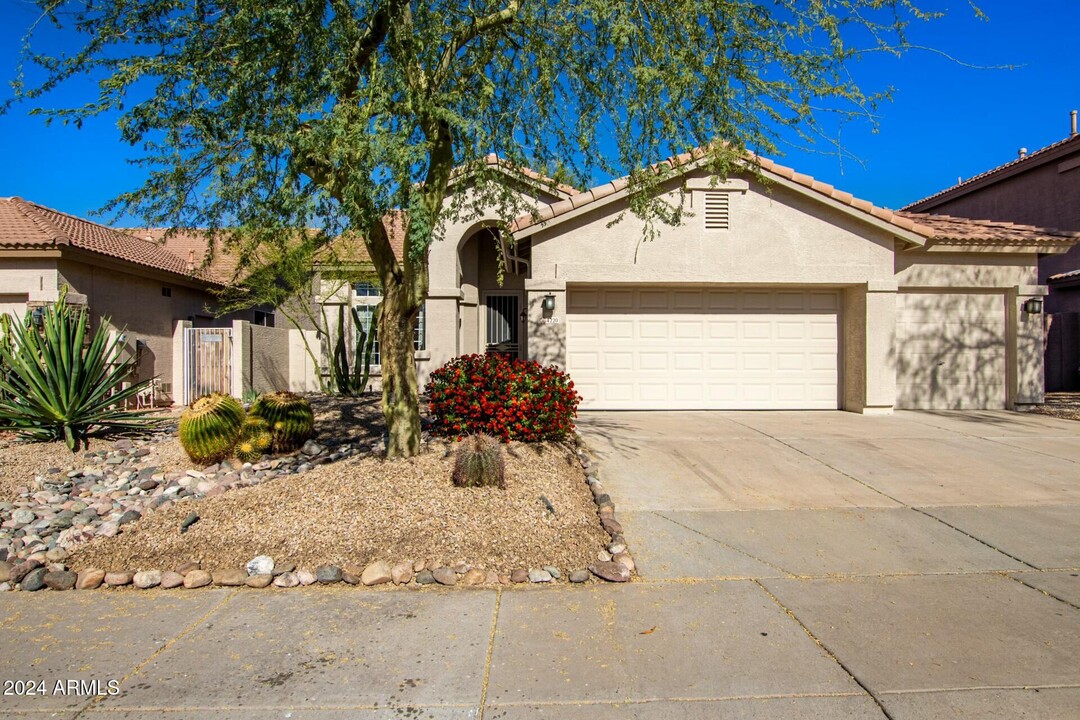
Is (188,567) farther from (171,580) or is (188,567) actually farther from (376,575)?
(376,575)

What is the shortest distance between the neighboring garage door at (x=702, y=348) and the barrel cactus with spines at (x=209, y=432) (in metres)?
5.78

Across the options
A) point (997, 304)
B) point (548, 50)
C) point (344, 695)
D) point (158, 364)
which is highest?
point (548, 50)

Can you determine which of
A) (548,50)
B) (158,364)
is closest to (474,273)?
(158,364)

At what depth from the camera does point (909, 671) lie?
3.73m

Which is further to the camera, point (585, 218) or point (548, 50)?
point (585, 218)

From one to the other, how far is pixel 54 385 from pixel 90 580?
5032 millimetres

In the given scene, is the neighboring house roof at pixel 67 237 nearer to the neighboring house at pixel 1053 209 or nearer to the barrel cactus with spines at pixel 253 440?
the barrel cactus with spines at pixel 253 440

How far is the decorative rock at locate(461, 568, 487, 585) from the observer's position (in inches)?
201

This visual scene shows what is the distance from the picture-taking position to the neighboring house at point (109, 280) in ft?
42.9

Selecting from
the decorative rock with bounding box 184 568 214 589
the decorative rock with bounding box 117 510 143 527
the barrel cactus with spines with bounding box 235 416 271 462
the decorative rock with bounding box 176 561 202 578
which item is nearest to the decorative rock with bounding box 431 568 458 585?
the decorative rock with bounding box 184 568 214 589

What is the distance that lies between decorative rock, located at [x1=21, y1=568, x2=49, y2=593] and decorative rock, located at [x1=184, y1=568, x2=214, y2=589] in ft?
3.44

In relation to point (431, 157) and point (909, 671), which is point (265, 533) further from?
point (909, 671)

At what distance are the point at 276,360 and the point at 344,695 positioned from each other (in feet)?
46.1

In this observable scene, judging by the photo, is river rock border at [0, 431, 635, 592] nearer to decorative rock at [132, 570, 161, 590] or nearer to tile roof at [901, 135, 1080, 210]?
decorative rock at [132, 570, 161, 590]
